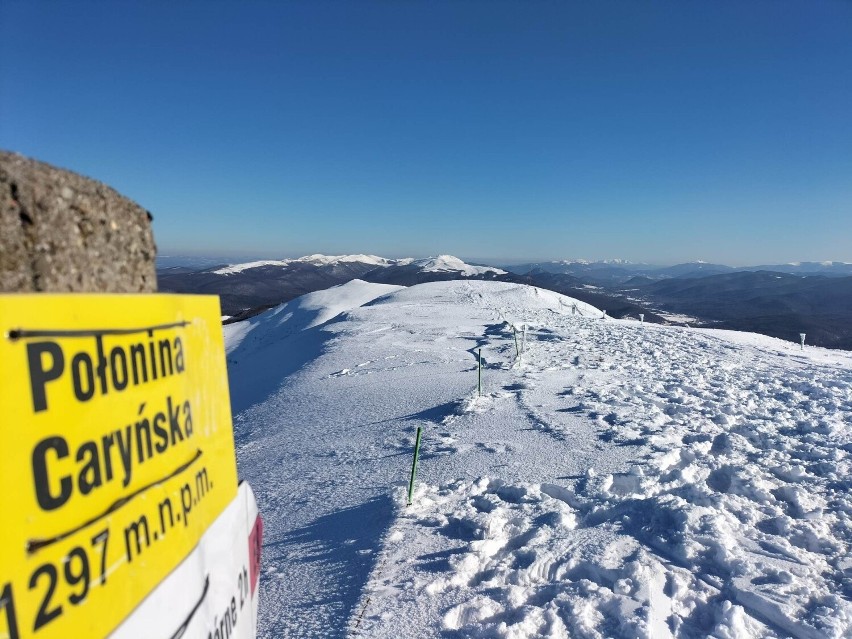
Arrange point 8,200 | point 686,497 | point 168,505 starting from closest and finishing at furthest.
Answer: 1. point 8,200
2. point 168,505
3. point 686,497

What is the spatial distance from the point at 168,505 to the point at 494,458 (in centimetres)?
546

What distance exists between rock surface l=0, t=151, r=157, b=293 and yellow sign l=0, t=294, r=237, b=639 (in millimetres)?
187

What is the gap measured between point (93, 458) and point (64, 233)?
67 cm

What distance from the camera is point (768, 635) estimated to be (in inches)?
133

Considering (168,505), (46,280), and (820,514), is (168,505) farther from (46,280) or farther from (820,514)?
(820,514)

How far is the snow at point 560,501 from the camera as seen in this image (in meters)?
3.62

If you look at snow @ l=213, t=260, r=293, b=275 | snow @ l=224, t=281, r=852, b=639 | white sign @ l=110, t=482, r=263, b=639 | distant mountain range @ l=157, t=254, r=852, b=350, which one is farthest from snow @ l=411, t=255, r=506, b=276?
white sign @ l=110, t=482, r=263, b=639

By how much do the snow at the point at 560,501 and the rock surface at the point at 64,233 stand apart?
306cm

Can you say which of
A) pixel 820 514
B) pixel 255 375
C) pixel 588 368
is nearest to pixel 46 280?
→ pixel 820 514

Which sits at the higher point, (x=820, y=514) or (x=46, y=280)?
(x=46, y=280)

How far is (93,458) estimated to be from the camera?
3.85ft

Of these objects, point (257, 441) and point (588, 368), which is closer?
point (257, 441)

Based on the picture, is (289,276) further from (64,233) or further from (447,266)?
(64,233)

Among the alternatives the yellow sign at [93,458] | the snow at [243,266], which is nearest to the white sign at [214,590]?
the yellow sign at [93,458]
